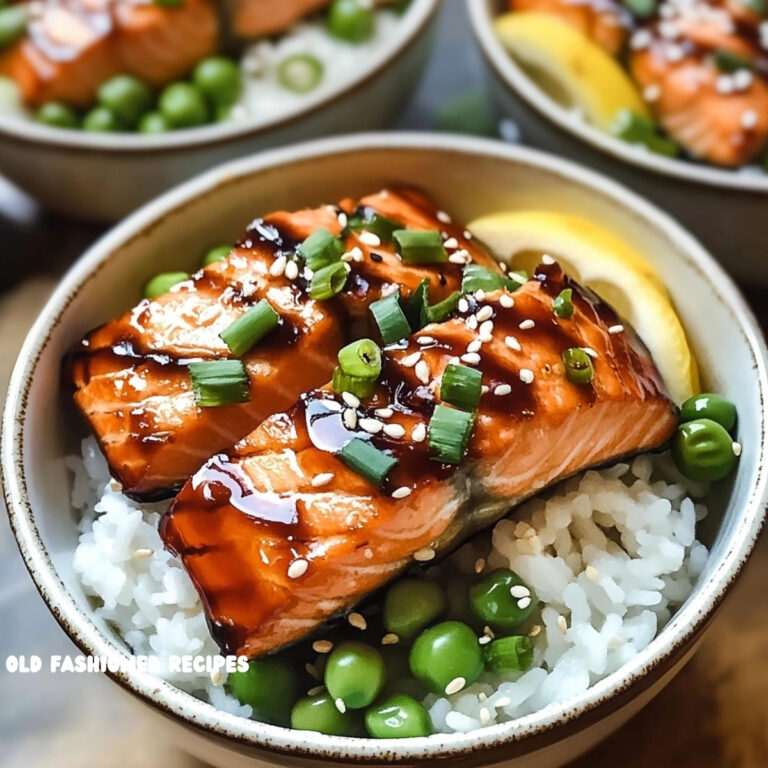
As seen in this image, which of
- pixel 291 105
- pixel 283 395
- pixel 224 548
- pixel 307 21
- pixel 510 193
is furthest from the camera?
pixel 307 21

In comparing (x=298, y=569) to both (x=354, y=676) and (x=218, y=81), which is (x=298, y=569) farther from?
(x=218, y=81)

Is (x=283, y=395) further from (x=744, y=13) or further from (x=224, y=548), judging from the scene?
(x=744, y=13)

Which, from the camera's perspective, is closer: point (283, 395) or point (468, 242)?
point (283, 395)

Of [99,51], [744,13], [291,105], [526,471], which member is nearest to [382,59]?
[291,105]

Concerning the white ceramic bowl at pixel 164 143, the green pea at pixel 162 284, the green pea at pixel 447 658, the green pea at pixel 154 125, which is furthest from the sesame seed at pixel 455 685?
the green pea at pixel 154 125

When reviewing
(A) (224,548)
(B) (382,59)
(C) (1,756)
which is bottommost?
(C) (1,756)

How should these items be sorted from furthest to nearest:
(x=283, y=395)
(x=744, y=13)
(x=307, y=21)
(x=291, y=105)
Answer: (x=307, y=21), (x=744, y=13), (x=291, y=105), (x=283, y=395)
